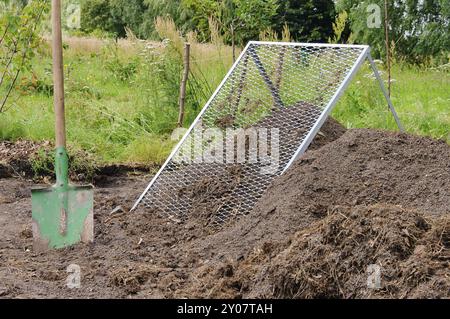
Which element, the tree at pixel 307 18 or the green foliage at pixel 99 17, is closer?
the tree at pixel 307 18

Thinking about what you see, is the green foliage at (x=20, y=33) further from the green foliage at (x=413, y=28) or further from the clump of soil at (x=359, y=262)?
the green foliage at (x=413, y=28)

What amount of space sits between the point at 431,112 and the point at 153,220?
4.18 meters

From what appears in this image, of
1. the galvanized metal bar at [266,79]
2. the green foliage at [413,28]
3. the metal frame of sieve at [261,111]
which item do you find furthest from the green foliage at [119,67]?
the galvanized metal bar at [266,79]

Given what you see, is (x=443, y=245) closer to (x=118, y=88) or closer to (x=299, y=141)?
(x=299, y=141)

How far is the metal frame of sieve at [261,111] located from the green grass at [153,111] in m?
1.17

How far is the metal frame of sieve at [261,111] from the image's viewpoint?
5531 millimetres

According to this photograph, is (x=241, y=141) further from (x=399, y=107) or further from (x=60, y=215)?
(x=399, y=107)

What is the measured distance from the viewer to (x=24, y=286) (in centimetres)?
426

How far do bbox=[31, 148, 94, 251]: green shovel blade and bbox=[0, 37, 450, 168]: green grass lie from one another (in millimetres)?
2407

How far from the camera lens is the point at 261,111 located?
6.66m

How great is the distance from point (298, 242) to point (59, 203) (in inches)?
72.3

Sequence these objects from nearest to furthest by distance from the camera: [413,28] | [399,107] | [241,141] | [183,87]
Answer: [241,141]
[183,87]
[399,107]
[413,28]

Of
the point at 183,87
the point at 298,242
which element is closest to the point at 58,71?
the point at 298,242
